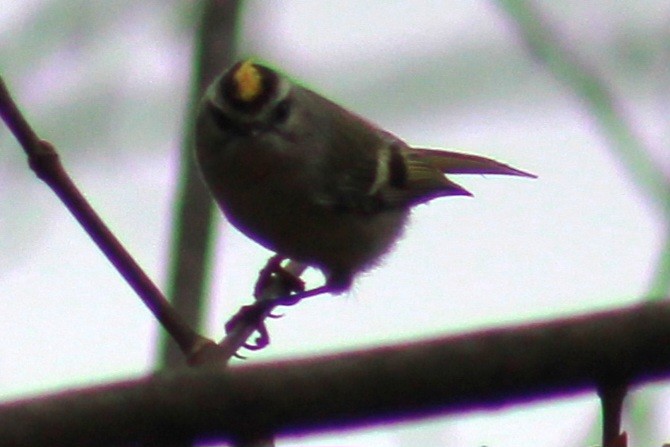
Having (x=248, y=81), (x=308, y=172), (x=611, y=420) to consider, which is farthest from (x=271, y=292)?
(x=611, y=420)

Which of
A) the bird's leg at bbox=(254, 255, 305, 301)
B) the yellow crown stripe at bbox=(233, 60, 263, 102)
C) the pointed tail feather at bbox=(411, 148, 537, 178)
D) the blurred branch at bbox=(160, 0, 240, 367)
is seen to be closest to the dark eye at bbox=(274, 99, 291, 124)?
the yellow crown stripe at bbox=(233, 60, 263, 102)

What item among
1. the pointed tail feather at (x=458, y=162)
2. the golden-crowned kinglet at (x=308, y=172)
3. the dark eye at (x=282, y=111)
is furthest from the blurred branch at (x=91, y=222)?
the pointed tail feather at (x=458, y=162)

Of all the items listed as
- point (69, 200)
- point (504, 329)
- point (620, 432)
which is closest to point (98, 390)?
point (504, 329)

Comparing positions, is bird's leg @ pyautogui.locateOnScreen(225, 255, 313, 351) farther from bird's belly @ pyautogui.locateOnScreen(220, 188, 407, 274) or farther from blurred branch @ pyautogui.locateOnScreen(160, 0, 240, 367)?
blurred branch @ pyautogui.locateOnScreen(160, 0, 240, 367)

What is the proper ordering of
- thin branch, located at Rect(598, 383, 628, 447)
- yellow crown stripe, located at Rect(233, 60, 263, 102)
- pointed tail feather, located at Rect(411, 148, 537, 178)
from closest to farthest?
thin branch, located at Rect(598, 383, 628, 447) → yellow crown stripe, located at Rect(233, 60, 263, 102) → pointed tail feather, located at Rect(411, 148, 537, 178)

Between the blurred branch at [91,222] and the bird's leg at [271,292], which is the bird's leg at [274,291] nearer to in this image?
the bird's leg at [271,292]
